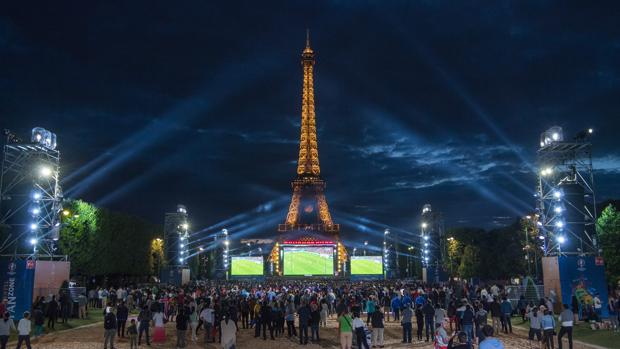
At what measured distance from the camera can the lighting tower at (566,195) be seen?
28.3 metres

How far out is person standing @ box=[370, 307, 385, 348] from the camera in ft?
58.0

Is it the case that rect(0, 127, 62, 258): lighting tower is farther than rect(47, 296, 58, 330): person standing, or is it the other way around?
rect(0, 127, 62, 258): lighting tower

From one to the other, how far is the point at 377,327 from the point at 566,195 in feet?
53.5

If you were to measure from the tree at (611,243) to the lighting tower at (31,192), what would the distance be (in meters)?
36.0

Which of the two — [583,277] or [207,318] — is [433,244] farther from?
[207,318]

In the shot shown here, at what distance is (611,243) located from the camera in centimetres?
3941

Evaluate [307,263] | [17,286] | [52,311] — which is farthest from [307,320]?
[307,263]

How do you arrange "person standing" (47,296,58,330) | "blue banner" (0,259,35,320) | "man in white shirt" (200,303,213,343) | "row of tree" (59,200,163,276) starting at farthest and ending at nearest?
"row of tree" (59,200,163,276) → "blue banner" (0,259,35,320) → "person standing" (47,296,58,330) → "man in white shirt" (200,303,213,343)

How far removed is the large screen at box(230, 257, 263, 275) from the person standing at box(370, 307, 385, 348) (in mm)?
54326

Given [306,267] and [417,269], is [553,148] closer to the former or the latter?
[306,267]

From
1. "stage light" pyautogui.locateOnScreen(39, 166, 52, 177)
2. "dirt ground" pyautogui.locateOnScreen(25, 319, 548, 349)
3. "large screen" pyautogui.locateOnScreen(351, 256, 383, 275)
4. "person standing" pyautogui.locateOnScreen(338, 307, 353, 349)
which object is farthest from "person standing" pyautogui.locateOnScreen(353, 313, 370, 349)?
"large screen" pyautogui.locateOnScreen(351, 256, 383, 275)

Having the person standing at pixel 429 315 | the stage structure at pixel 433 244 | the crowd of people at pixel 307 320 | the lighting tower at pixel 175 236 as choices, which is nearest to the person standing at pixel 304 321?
the crowd of people at pixel 307 320

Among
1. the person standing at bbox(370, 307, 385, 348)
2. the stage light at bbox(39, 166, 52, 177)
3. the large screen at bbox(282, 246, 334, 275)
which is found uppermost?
the stage light at bbox(39, 166, 52, 177)

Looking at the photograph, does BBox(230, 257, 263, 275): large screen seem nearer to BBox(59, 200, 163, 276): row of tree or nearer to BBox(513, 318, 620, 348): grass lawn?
BBox(59, 200, 163, 276): row of tree
